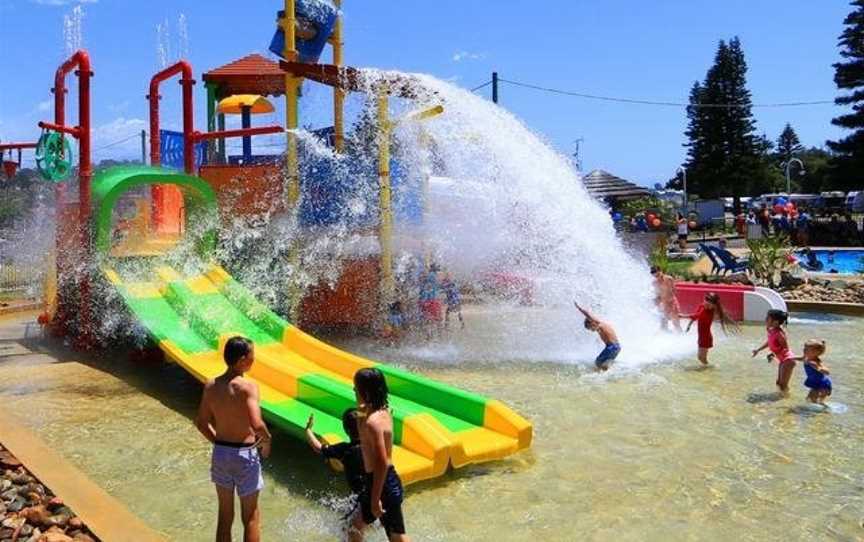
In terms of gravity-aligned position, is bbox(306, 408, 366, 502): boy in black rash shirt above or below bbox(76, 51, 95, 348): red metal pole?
below

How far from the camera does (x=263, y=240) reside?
427 inches

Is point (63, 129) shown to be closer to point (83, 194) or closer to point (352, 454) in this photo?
point (83, 194)

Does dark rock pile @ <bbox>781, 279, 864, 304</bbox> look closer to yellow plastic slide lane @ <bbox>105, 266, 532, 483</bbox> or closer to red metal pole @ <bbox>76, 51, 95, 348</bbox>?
yellow plastic slide lane @ <bbox>105, 266, 532, 483</bbox>

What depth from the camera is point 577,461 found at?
5.68 m

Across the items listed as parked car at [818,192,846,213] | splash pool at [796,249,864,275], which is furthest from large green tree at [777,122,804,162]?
splash pool at [796,249,864,275]

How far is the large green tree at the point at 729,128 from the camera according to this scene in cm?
4559

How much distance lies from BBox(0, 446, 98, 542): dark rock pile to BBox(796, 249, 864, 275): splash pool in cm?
2053

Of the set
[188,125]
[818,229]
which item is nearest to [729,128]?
[818,229]

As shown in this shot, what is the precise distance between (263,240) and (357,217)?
53.9 inches

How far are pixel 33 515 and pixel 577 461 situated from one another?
3575 mm

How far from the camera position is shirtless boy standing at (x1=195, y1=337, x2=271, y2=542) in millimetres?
3896

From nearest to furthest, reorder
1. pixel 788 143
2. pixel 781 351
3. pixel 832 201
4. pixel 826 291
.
A: pixel 781 351
pixel 826 291
pixel 832 201
pixel 788 143

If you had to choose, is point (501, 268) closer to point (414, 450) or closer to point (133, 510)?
point (414, 450)

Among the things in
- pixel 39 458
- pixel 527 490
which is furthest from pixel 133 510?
pixel 527 490
